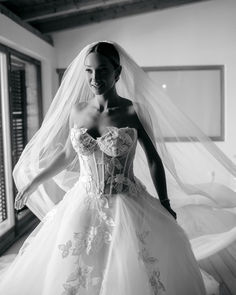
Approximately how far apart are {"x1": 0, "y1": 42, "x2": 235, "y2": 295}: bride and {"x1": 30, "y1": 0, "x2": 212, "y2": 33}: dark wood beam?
2.62 meters

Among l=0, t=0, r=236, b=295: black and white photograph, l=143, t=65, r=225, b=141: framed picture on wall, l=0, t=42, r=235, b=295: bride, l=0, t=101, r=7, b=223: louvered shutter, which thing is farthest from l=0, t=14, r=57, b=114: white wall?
l=0, t=42, r=235, b=295: bride

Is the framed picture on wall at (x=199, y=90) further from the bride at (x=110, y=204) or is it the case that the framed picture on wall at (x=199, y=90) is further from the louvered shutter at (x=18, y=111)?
the bride at (x=110, y=204)

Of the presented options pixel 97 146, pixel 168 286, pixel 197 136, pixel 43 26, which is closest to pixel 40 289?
pixel 168 286

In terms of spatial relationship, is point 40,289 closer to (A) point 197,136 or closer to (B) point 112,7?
(A) point 197,136

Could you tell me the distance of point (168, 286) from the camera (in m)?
1.62

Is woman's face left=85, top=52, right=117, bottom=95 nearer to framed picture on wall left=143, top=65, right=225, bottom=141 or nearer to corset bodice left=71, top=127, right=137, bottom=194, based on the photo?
corset bodice left=71, top=127, right=137, bottom=194

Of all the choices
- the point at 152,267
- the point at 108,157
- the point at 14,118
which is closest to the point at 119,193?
the point at 108,157

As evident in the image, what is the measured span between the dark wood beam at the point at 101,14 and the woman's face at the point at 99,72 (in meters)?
2.92

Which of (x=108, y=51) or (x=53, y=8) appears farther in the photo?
(x=53, y=8)

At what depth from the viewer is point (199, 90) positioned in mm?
4656

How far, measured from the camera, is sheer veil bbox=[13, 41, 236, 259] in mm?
1813

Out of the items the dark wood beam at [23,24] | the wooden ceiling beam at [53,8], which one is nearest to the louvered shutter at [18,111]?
A: the dark wood beam at [23,24]

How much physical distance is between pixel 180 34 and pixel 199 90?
755 millimetres

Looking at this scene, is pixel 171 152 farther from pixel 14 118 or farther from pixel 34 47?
pixel 34 47
